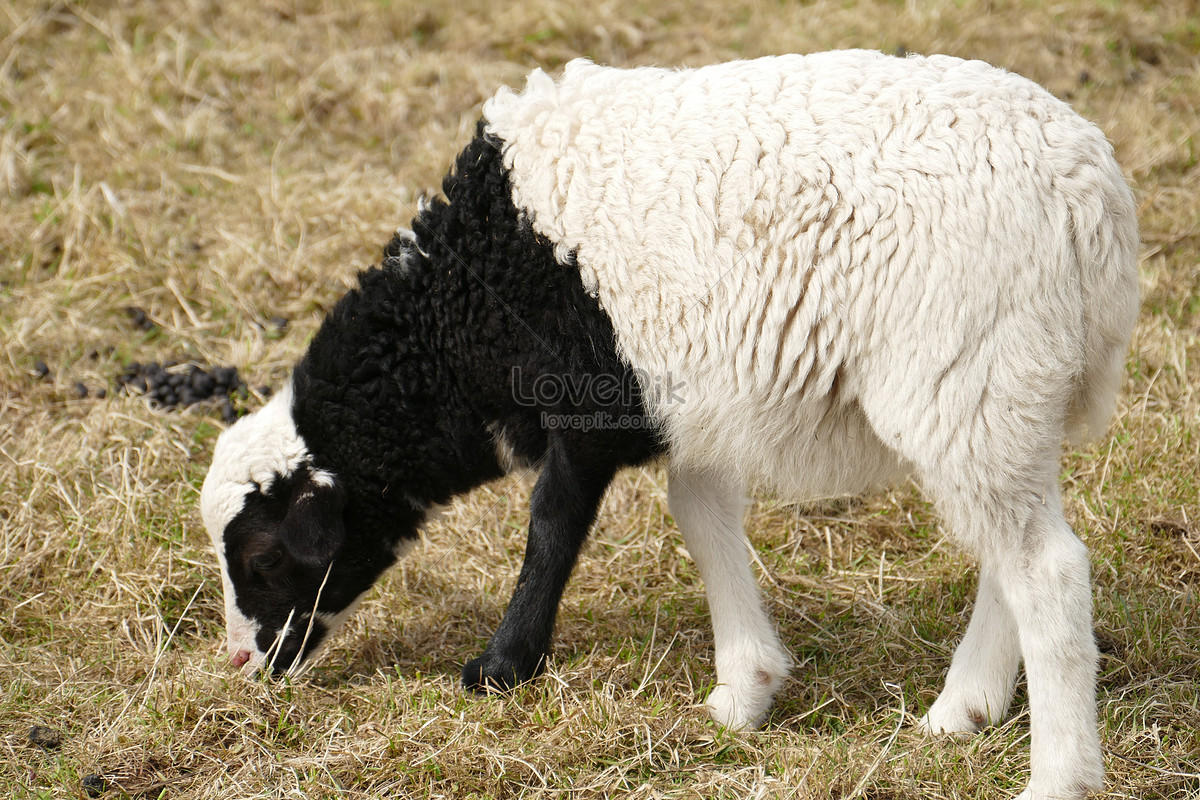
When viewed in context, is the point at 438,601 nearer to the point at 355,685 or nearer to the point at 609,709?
the point at 355,685

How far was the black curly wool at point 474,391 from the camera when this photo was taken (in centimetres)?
307

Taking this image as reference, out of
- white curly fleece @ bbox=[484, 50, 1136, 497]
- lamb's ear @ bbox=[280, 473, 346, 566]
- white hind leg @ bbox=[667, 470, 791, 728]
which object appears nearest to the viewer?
white curly fleece @ bbox=[484, 50, 1136, 497]

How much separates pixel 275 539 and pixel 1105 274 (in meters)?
2.55

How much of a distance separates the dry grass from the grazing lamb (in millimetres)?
255

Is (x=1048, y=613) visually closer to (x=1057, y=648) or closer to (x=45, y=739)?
(x=1057, y=648)

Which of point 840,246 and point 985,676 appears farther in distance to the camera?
point 985,676

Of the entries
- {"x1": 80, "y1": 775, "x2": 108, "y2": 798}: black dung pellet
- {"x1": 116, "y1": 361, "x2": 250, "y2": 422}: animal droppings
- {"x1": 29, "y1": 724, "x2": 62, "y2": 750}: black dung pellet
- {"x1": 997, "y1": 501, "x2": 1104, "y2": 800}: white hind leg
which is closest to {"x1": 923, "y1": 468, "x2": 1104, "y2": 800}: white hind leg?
{"x1": 997, "y1": 501, "x2": 1104, "y2": 800}: white hind leg

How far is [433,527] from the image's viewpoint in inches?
173

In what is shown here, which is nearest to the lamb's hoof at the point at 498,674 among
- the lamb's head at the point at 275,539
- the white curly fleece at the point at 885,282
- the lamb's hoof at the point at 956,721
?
the lamb's head at the point at 275,539

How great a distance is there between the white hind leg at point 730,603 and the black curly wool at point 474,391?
41 cm

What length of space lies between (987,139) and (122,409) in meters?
3.85

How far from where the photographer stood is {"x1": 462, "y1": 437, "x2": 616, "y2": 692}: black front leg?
3.24m

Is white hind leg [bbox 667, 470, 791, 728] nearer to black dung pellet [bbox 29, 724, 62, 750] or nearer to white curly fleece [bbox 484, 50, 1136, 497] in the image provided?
white curly fleece [bbox 484, 50, 1136, 497]

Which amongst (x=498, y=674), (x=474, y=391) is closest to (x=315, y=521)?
(x=474, y=391)
